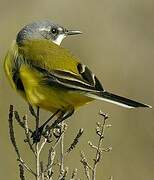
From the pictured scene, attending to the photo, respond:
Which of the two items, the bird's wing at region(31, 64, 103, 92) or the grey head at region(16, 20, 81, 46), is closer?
the bird's wing at region(31, 64, 103, 92)

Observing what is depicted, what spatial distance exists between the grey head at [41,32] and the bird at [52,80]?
1.00 feet

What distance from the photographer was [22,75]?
5.56m

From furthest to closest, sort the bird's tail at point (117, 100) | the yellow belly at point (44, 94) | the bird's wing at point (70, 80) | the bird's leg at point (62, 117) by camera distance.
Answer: the bird's leg at point (62, 117), the yellow belly at point (44, 94), the bird's wing at point (70, 80), the bird's tail at point (117, 100)

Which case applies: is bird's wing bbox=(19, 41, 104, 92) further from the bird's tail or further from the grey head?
the grey head

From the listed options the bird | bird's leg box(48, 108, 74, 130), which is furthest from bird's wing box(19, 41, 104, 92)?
bird's leg box(48, 108, 74, 130)

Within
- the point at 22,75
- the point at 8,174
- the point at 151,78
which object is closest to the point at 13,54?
the point at 22,75

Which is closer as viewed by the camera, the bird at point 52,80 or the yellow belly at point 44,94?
the bird at point 52,80

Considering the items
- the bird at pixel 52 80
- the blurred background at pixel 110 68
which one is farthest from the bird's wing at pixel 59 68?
the blurred background at pixel 110 68

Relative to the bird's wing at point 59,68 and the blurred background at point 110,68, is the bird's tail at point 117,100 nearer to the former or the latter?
the bird's wing at point 59,68

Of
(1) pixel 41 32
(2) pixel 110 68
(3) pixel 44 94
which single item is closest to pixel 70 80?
(3) pixel 44 94

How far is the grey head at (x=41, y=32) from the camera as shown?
6.23m

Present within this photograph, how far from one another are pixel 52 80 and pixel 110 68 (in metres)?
3.44

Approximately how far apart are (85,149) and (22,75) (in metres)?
2.71

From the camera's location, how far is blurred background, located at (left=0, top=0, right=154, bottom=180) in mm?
8039
